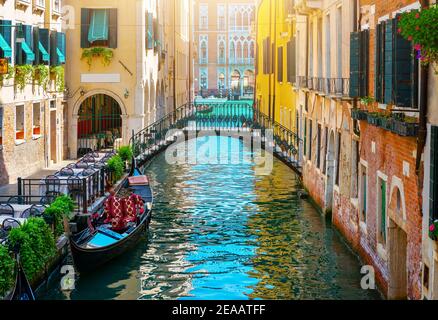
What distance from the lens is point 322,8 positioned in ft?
63.8

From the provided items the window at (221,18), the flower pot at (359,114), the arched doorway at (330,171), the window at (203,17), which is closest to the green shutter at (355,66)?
the flower pot at (359,114)

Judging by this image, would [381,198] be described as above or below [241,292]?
above

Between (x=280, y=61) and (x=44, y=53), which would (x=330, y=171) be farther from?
Result: (x=280, y=61)

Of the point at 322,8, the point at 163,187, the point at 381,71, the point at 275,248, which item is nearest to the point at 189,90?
the point at 163,187

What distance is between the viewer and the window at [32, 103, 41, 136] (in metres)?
22.9

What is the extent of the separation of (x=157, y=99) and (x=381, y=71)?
25406mm

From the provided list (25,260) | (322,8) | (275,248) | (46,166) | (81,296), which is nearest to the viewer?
(25,260)

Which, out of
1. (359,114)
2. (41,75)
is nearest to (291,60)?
(41,75)

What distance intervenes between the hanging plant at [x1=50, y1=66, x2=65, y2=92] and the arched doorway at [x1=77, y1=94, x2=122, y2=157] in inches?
94.2

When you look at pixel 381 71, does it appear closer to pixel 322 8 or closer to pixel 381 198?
pixel 381 198

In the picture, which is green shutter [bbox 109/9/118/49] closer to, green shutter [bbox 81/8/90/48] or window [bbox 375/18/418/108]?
green shutter [bbox 81/8/90/48]

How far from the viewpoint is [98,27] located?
27703 millimetres

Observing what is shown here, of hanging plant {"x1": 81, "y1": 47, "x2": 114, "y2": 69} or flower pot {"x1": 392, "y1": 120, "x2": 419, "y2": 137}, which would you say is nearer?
flower pot {"x1": 392, "y1": 120, "x2": 419, "y2": 137}

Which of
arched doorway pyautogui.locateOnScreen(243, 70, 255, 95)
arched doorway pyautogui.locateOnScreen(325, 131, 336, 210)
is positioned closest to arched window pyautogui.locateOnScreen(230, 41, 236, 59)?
arched doorway pyautogui.locateOnScreen(243, 70, 255, 95)
